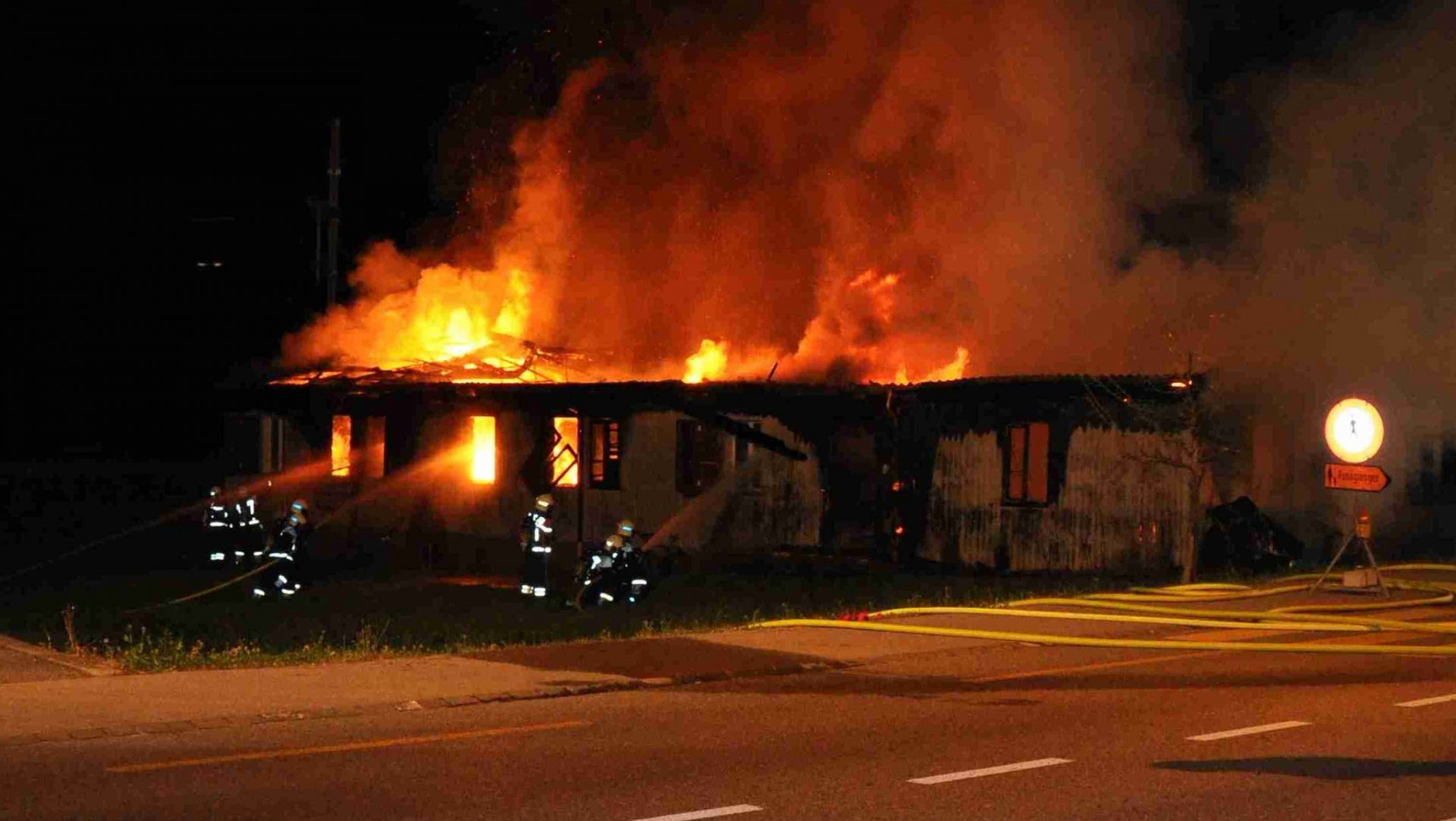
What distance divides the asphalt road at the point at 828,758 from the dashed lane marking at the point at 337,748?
27 millimetres

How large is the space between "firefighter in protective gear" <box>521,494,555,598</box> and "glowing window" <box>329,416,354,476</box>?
1085 centimetres

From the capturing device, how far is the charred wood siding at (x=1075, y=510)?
69.4ft

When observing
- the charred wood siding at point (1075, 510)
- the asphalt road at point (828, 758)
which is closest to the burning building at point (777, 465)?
the charred wood siding at point (1075, 510)

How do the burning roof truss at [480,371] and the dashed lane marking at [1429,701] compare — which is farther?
the burning roof truss at [480,371]

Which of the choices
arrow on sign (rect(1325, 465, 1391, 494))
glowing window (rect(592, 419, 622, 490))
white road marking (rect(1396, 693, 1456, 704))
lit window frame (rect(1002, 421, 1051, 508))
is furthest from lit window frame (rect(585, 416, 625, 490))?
white road marking (rect(1396, 693, 1456, 704))

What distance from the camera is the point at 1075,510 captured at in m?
21.6

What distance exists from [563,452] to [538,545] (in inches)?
254

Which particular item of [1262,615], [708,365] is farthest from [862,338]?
[1262,615]

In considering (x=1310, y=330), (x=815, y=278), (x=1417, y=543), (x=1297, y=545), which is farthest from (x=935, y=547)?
(x=815, y=278)

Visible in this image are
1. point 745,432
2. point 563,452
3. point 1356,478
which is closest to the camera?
point 1356,478

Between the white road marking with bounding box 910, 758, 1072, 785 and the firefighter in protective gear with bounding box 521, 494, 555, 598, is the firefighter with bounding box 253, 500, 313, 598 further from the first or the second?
the white road marking with bounding box 910, 758, 1072, 785

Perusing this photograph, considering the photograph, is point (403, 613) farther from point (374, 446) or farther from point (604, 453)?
point (374, 446)

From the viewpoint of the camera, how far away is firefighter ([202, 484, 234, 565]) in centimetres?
2839

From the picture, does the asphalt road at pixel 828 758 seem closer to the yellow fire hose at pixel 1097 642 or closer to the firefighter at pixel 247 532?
the yellow fire hose at pixel 1097 642
